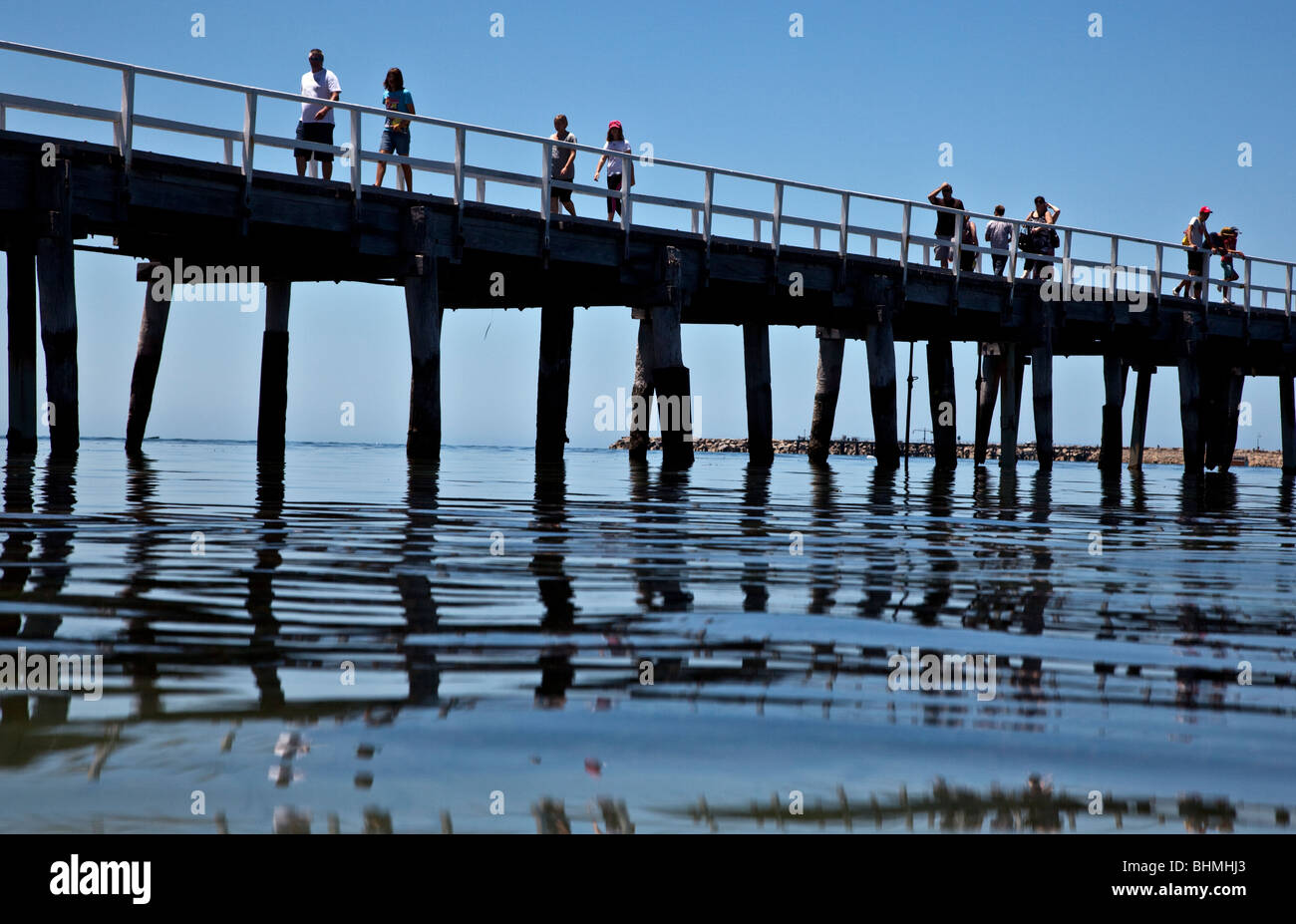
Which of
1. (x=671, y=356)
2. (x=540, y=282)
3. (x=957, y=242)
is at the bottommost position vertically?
(x=671, y=356)

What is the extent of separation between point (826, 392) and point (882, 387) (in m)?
1.78

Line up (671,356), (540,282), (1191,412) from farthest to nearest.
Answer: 1. (1191,412)
2. (540,282)
3. (671,356)

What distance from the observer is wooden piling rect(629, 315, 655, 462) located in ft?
74.0

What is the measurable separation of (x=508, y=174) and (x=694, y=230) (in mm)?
3254

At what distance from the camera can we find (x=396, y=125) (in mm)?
16266

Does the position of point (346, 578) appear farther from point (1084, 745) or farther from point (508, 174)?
point (508, 174)

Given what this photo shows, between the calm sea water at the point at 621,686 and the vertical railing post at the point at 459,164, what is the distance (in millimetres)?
10217

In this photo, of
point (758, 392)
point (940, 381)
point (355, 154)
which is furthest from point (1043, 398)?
point (355, 154)

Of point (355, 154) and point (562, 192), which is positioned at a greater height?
point (562, 192)

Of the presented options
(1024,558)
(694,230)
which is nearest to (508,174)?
(694,230)

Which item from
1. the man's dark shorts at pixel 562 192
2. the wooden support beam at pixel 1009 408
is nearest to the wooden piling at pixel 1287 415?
the wooden support beam at pixel 1009 408

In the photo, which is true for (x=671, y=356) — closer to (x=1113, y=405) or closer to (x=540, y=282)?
(x=540, y=282)

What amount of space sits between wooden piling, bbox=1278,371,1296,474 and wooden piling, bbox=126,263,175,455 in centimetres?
2575
